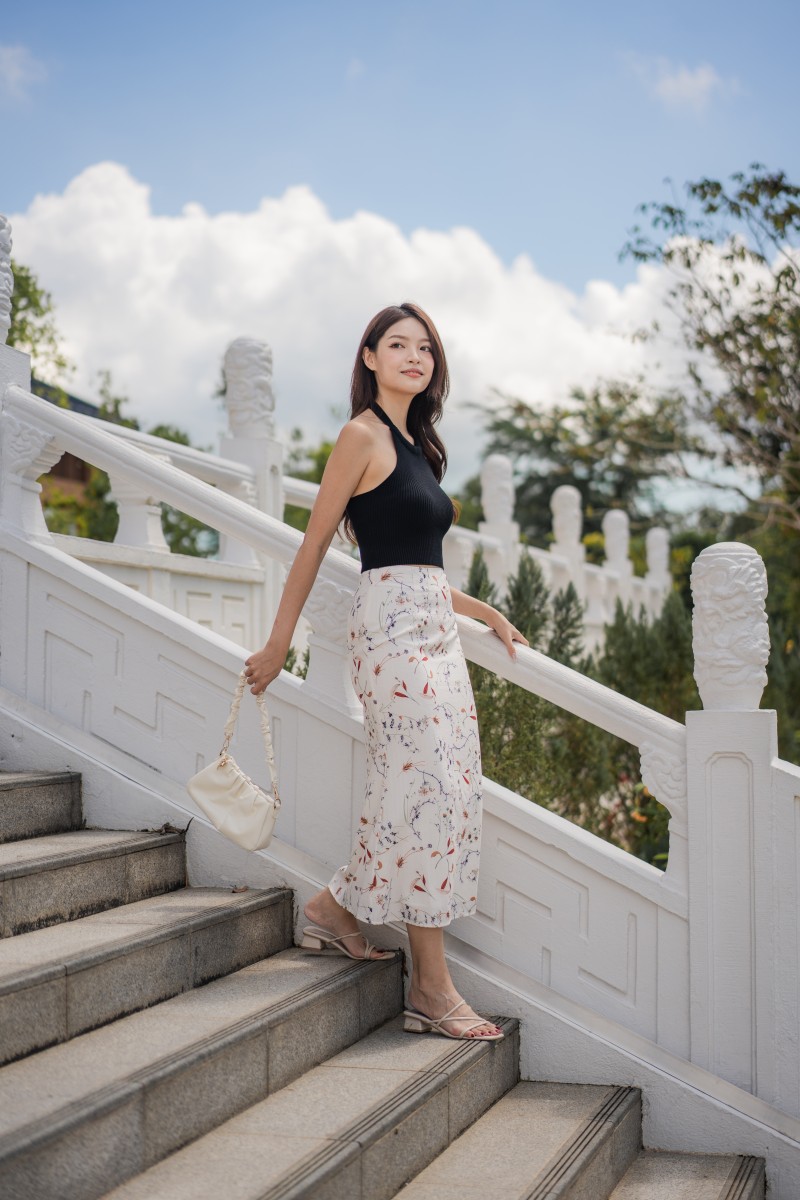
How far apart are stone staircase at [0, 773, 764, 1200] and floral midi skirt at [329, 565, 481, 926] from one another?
313 mm

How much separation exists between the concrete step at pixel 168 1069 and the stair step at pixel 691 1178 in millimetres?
836

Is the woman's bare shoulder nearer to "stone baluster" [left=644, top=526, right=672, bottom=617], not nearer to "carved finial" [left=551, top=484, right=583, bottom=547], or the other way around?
"carved finial" [left=551, top=484, right=583, bottom=547]

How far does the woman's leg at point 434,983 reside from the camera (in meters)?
3.26

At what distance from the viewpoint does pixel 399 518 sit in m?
3.34

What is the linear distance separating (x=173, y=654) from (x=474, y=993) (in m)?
1.42

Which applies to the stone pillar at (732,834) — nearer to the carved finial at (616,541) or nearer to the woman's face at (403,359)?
the woman's face at (403,359)

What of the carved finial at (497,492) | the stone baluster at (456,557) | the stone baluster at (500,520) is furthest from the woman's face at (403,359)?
the carved finial at (497,492)

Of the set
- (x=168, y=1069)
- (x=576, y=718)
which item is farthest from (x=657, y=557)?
(x=168, y=1069)

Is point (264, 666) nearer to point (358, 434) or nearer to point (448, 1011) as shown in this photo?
point (358, 434)

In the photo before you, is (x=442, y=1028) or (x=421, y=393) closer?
(x=442, y=1028)

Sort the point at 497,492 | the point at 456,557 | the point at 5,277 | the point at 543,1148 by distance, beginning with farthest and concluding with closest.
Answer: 1. the point at 497,492
2. the point at 456,557
3. the point at 5,277
4. the point at 543,1148

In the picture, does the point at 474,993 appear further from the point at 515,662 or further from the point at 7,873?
the point at 7,873

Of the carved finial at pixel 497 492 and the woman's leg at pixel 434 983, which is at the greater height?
the carved finial at pixel 497 492

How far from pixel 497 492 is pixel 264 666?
287 inches
